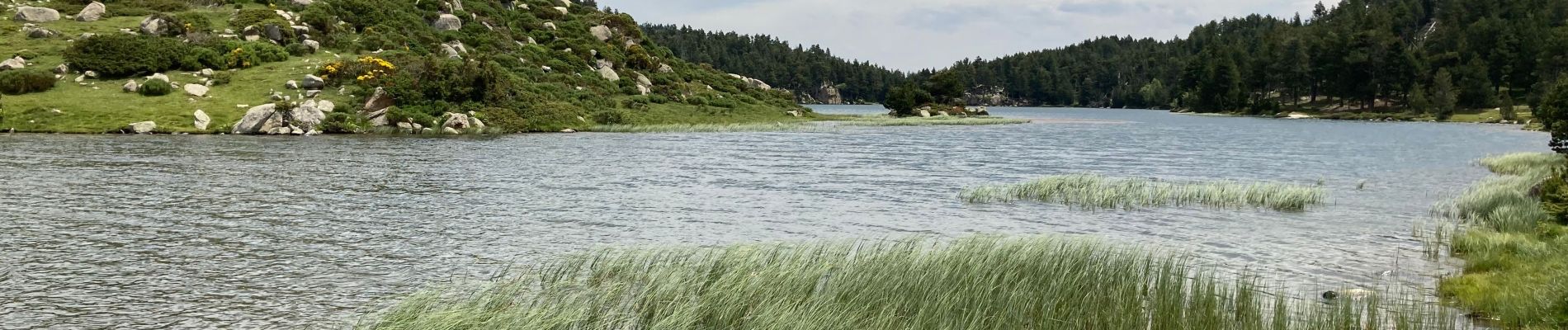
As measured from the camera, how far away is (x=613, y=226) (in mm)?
26984

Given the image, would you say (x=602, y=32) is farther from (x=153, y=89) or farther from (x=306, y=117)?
(x=306, y=117)

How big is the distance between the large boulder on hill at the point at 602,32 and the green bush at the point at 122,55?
2309 inches

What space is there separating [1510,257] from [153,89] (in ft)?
282

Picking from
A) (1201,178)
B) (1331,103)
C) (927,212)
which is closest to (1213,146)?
(1201,178)

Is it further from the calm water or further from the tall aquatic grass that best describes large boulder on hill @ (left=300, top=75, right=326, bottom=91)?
the tall aquatic grass

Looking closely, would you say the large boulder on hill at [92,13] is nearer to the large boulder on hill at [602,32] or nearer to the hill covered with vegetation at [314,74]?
the hill covered with vegetation at [314,74]

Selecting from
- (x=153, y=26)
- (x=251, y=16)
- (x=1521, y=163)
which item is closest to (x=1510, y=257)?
(x=1521, y=163)

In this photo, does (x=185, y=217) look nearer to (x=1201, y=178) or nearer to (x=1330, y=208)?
(x=1330, y=208)

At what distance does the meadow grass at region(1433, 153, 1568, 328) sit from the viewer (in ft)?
44.7

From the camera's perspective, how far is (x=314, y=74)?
8488cm

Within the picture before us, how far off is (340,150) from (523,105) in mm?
33655

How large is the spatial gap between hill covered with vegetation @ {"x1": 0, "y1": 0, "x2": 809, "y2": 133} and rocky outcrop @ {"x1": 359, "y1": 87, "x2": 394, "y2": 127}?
14 centimetres

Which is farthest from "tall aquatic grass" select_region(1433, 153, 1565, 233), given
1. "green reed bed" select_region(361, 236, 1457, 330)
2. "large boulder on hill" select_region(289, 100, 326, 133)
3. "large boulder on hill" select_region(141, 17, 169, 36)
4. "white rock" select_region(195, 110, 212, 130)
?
"large boulder on hill" select_region(141, 17, 169, 36)

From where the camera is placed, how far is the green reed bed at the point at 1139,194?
107ft
